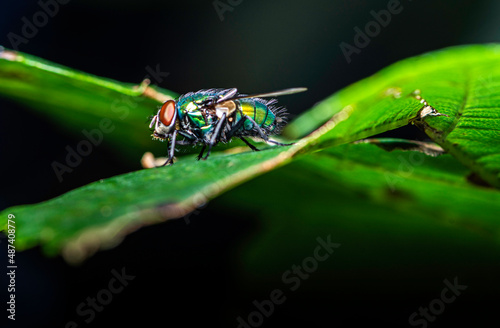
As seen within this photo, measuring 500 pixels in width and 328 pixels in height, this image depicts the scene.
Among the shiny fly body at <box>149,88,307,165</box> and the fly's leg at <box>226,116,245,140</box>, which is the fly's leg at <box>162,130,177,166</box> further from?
the fly's leg at <box>226,116,245,140</box>

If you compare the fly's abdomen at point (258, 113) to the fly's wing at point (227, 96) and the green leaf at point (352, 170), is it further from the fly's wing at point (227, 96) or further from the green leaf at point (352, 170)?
the green leaf at point (352, 170)

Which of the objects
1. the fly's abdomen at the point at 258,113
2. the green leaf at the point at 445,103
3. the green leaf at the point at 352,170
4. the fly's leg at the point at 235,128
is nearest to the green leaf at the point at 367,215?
the green leaf at the point at 352,170

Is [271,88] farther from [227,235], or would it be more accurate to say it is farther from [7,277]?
[7,277]

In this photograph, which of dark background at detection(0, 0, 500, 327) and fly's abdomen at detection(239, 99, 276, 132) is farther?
fly's abdomen at detection(239, 99, 276, 132)

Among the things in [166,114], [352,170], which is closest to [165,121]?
[166,114]

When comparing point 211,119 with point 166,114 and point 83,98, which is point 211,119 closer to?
point 166,114

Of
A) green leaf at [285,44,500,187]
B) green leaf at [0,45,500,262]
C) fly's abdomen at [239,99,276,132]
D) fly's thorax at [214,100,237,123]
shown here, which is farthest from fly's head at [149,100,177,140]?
green leaf at [285,44,500,187]
